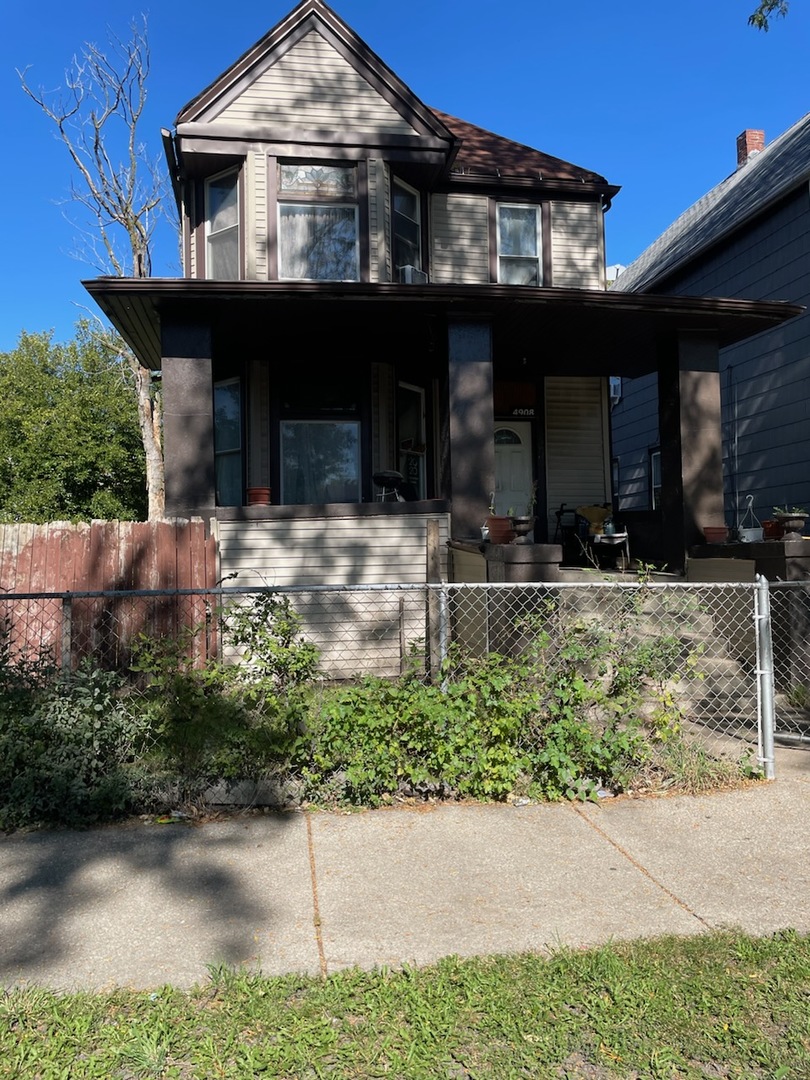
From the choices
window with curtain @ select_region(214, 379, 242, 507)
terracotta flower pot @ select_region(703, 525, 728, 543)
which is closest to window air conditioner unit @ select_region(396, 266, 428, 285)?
window with curtain @ select_region(214, 379, 242, 507)

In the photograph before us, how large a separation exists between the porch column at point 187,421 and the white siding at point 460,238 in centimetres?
475

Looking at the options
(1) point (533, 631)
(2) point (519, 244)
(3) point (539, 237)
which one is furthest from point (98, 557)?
(3) point (539, 237)

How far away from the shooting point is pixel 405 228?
11.6m

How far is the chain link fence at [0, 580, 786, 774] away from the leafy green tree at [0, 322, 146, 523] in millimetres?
15140

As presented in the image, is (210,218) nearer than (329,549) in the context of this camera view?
No

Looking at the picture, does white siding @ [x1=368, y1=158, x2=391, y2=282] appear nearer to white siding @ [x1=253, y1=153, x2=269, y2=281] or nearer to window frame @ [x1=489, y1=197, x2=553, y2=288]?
white siding @ [x1=253, y1=153, x2=269, y2=281]

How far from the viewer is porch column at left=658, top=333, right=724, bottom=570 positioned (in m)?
9.51

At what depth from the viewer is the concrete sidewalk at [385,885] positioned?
9.93ft

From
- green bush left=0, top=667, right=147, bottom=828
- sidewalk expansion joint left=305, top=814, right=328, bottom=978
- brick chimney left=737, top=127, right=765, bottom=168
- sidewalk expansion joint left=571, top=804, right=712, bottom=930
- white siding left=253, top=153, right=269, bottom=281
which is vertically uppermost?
brick chimney left=737, top=127, right=765, bottom=168

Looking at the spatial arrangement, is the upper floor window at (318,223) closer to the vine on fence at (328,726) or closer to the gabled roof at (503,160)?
the gabled roof at (503,160)

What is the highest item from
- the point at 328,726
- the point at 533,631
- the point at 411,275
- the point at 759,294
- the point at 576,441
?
the point at 759,294

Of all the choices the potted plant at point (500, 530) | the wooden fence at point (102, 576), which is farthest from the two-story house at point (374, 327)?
the wooden fence at point (102, 576)

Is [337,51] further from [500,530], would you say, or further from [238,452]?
[500,530]

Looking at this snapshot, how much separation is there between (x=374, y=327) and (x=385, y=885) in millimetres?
7567
